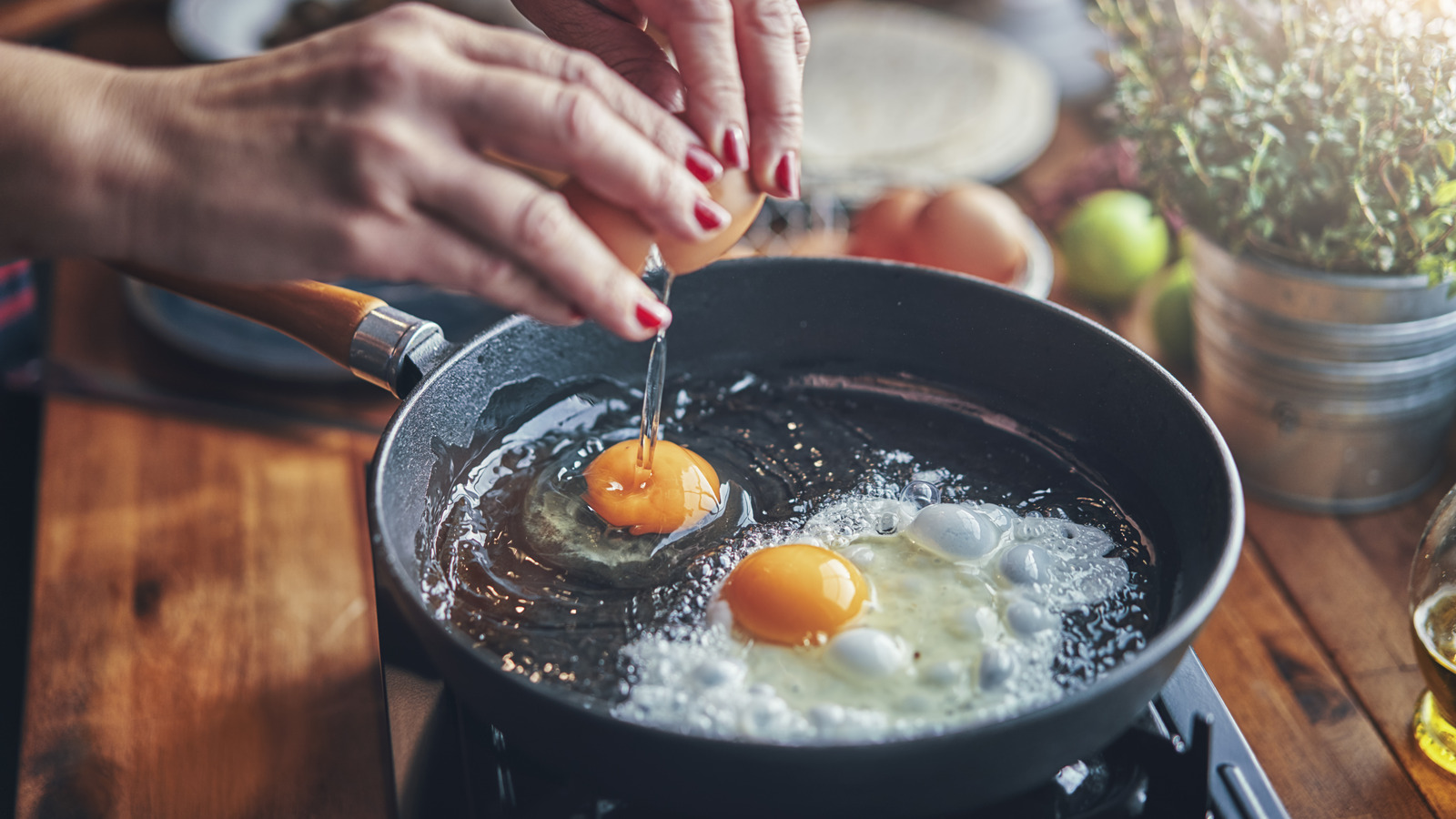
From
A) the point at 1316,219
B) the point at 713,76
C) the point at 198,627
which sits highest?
the point at 713,76

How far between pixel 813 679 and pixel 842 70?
69.0 inches

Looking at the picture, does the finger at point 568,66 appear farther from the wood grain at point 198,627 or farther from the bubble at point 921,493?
the wood grain at point 198,627

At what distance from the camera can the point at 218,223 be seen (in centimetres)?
68

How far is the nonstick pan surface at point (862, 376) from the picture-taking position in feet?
2.20

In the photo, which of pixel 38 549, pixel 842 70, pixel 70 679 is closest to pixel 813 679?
pixel 70 679

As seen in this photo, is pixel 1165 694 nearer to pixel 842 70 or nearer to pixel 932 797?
pixel 932 797

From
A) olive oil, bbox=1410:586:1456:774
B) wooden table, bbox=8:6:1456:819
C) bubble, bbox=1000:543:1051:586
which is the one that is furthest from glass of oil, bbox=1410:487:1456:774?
bubble, bbox=1000:543:1051:586

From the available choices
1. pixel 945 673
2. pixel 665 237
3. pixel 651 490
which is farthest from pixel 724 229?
pixel 945 673

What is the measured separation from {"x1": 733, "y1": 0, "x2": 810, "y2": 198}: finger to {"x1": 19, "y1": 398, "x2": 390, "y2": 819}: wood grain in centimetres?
63

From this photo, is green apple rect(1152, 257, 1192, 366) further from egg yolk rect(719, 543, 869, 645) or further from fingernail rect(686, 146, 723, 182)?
fingernail rect(686, 146, 723, 182)

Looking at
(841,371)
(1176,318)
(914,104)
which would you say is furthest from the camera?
(914,104)

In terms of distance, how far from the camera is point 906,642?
0.89m

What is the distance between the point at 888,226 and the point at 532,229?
113cm

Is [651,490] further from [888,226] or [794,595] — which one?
[888,226]
